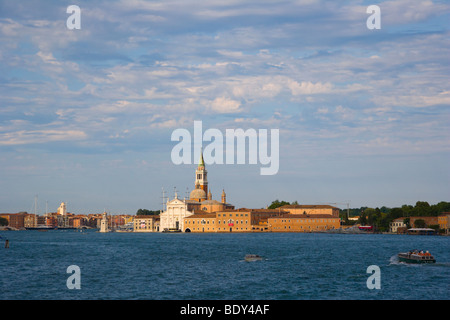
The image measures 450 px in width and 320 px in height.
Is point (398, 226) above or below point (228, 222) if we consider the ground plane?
below

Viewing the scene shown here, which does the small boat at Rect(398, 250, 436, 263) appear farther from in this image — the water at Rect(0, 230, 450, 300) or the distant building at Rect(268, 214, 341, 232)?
the distant building at Rect(268, 214, 341, 232)

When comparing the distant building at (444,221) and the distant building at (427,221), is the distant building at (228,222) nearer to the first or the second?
the distant building at (427,221)

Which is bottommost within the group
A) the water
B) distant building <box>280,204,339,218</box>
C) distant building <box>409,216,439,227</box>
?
the water

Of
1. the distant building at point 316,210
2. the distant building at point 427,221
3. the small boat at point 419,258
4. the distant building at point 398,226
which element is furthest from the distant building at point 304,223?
the small boat at point 419,258

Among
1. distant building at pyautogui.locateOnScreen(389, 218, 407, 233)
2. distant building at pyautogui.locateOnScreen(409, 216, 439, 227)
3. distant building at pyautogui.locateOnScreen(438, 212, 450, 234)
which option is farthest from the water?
distant building at pyautogui.locateOnScreen(389, 218, 407, 233)

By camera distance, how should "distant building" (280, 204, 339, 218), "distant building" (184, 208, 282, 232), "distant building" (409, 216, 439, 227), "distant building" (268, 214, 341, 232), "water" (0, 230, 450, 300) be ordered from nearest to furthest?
1. "water" (0, 230, 450, 300)
2. "distant building" (409, 216, 439, 227)
3. "distant building" (268, 214, 341, 232)
4. "distant building" (184, 208, 282, 232)
5. "distant building" (280, 204, 339, 218)

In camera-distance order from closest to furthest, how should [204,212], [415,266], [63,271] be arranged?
1. [63,271]
2. [415,266]
3. [204,212]

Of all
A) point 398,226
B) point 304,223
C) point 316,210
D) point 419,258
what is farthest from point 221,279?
point 316,210

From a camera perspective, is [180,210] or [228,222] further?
[180,210]

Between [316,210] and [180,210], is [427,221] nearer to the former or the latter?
[316,210]
